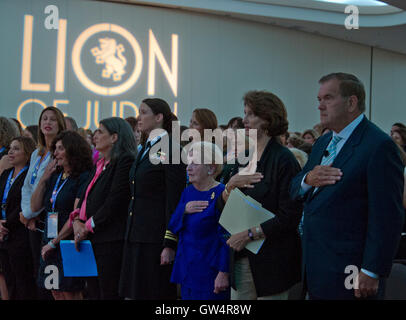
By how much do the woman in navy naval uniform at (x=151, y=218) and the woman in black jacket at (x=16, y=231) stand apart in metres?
1.34

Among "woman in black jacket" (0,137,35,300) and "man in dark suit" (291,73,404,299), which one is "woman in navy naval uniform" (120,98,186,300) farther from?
"woman in black jacket" (0,137,35,300)

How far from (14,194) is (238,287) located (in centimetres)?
254

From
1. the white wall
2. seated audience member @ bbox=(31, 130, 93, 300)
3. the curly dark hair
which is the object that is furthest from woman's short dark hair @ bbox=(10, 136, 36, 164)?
the white wall

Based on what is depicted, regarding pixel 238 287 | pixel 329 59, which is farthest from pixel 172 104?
pixel 238 287

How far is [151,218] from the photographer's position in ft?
10.2

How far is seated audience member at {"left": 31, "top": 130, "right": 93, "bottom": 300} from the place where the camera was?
3551 millimetres

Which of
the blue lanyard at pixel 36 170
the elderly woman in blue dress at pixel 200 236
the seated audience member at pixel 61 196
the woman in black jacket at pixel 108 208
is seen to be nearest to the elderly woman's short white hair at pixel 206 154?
the elderly woman in blue dress at pixel 200 236

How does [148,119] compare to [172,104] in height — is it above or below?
below

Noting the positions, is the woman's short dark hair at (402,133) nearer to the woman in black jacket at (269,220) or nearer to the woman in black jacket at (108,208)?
the woman in black jacket at (108,208)

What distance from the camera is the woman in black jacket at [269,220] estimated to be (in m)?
2.38
